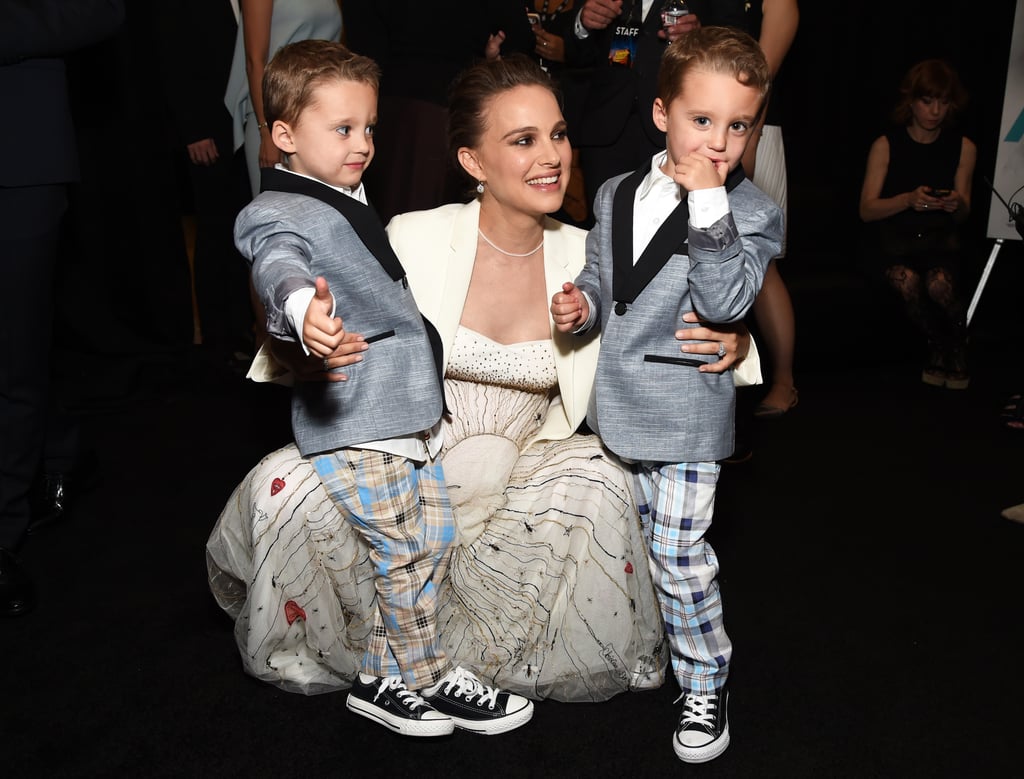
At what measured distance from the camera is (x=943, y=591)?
8.17ft

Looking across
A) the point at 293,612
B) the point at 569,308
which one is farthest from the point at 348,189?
the point at 293,612

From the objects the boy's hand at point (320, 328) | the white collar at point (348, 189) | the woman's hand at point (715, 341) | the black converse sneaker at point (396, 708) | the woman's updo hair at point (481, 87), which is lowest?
the black converse sneaker at point (396, 708)

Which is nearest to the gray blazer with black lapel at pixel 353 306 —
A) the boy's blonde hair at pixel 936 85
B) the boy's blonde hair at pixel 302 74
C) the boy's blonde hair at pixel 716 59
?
the boy's blonde hair at pixel 302 74

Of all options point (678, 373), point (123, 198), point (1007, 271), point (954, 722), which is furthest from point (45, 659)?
point (1007, 271)

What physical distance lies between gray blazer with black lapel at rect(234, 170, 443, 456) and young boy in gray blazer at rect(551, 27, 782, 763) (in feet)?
0.92

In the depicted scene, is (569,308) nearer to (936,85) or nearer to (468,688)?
(468,688)

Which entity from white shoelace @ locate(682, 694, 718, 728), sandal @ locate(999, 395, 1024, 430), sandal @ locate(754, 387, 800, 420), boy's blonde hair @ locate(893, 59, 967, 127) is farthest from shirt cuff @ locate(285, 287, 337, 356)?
boy's blonde hair @ locate(893, 59, 967, 127)

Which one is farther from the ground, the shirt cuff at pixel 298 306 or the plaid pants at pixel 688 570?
the shirt cuff at pixel 298 306

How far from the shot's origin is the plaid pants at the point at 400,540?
6.03 feet

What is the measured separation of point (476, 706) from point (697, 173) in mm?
1080

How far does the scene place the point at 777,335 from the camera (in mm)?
3568

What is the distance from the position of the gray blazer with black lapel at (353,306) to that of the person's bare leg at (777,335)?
1883mm

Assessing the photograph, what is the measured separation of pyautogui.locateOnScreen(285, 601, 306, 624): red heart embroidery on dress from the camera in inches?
79.3

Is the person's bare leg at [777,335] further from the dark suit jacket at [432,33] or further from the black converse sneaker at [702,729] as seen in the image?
the black converse sneaker at [702,729]
